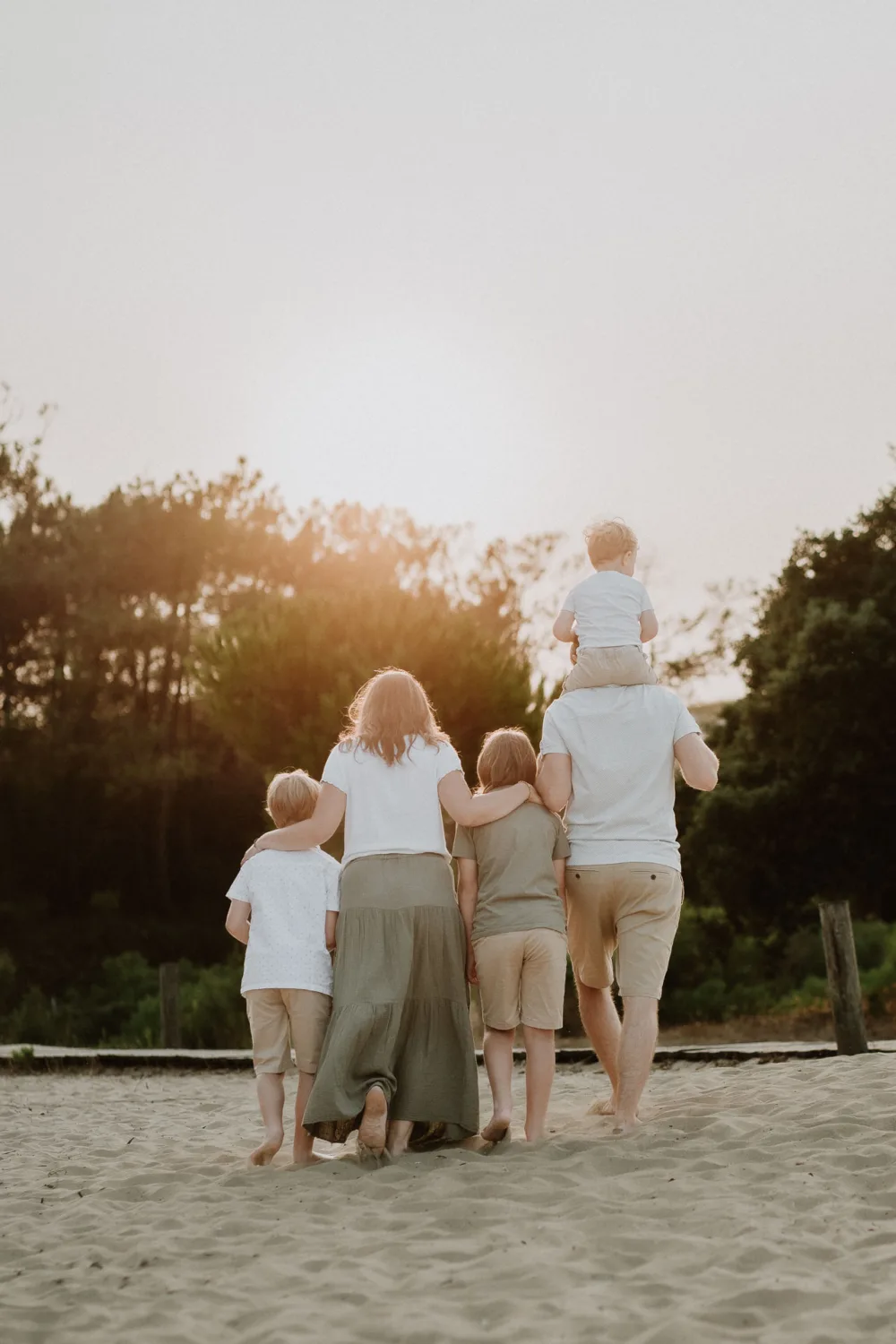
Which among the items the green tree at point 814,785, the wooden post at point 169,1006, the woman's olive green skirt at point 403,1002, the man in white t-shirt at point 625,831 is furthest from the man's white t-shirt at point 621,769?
the green tree at point 814,785

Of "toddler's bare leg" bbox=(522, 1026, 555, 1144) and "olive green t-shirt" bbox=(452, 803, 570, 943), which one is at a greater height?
"olive green t-shirt" bbox=(452, 803, 570, 943)

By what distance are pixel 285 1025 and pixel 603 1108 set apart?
4.84 ft

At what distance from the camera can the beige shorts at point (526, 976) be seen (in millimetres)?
5578

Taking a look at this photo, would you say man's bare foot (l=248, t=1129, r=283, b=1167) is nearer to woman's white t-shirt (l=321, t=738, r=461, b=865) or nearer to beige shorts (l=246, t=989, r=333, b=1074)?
beige shorts (l=246, t=989, r=333, b=1074)

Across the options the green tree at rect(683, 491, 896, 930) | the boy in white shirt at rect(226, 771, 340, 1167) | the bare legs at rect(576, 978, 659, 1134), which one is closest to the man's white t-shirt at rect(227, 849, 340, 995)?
the boy in white shirt at rect(226, 771, 340, 1167)

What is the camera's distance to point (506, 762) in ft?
19.3

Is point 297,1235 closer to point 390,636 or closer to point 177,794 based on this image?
point 390,636

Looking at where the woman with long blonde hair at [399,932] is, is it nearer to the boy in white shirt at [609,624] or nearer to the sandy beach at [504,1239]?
the sandy beach at [504,1239]

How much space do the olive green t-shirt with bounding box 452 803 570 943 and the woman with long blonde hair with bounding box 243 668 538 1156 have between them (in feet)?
0.24

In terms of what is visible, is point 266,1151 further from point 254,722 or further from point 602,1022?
point 254,722

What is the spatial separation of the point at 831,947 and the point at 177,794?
69.4ft

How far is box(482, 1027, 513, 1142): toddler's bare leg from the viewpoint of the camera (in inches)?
218

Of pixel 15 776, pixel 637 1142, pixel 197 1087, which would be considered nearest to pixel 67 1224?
pixel 637 1142

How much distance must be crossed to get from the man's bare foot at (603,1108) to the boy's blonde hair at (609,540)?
2.33 meters
